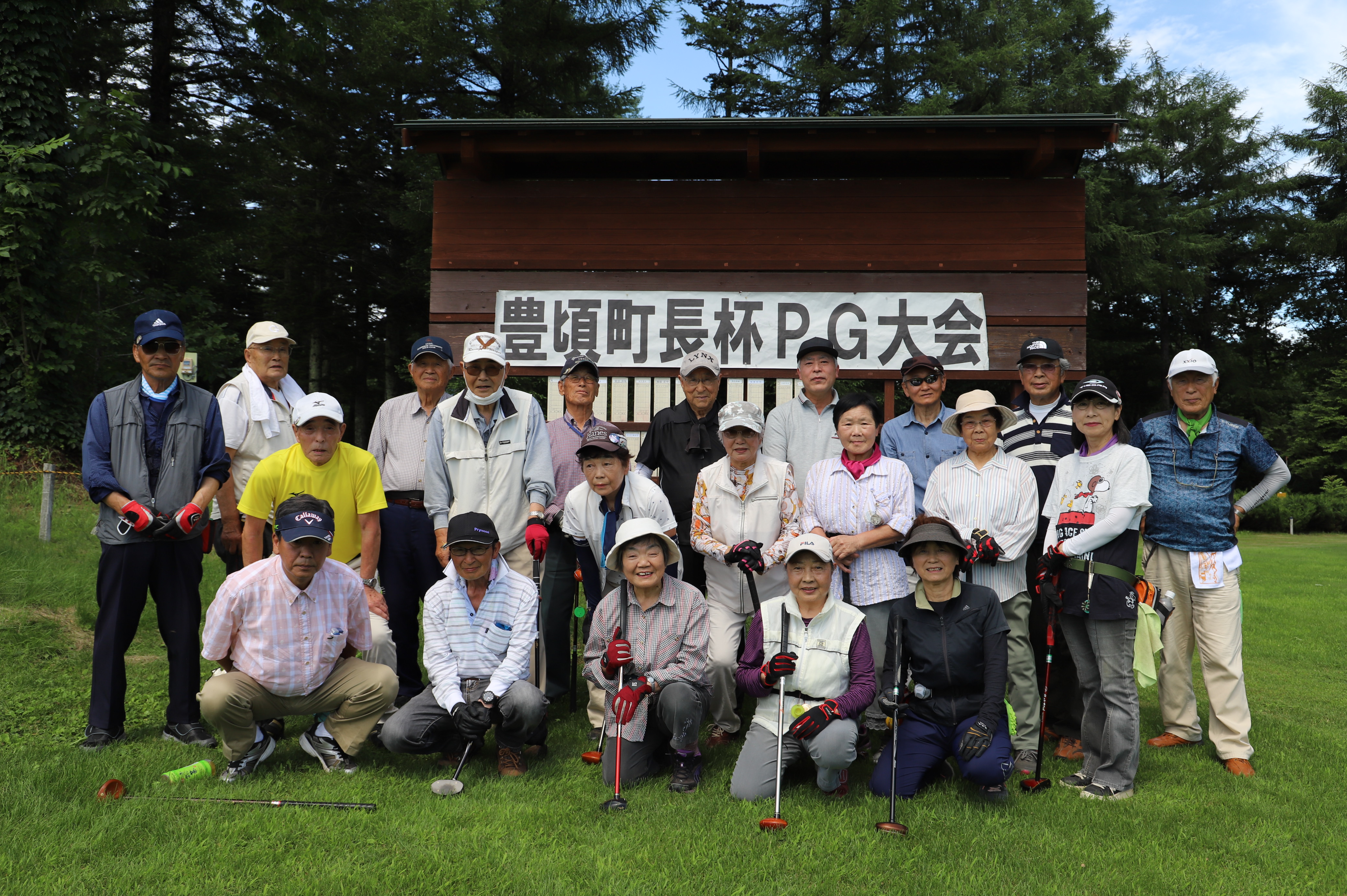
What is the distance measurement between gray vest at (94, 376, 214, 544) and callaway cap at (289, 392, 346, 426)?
19.4 inches

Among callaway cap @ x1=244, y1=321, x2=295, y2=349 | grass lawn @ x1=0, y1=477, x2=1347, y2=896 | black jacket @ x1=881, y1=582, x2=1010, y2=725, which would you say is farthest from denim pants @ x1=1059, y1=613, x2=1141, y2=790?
callaway cap @ x1=244, y1=321, x2=295, y2=349

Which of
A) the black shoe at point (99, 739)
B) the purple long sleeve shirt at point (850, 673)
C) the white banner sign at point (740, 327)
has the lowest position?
the black shoe at point (99, 739)

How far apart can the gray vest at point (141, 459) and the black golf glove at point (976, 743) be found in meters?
4.17

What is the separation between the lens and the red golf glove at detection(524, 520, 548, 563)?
496cm

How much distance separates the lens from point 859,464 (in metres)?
4.98

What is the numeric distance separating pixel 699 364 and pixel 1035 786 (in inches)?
119

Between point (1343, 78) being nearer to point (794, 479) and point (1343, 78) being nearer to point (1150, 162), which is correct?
point (1150, 162)

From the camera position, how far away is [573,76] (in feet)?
62.4

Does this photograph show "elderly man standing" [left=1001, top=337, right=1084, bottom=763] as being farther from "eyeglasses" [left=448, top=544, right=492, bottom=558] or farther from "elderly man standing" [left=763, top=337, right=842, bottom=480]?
"eyeglasses" [left=448, top=544, right=492, bottom=558]

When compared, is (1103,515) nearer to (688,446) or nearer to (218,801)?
(688,446)

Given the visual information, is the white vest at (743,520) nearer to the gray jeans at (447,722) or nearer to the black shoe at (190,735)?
the gray jeans at (447,722)

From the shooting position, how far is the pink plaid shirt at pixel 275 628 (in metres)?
4.48

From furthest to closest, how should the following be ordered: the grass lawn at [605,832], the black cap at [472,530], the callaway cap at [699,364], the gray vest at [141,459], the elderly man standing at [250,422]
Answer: the callaway cap at [699,364]
the elderly man standing at [250,422]
the gray vest at [141,459]
the black cap at [472,530]
the grass lawn at [605,832]

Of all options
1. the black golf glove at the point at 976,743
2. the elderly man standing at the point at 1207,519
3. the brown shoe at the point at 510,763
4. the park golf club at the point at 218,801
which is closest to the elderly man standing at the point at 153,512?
the park golf club at the point at 218,801
